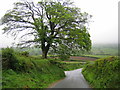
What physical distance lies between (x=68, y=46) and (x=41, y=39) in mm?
4843

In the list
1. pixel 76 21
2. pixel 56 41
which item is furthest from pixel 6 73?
pixel 76 21

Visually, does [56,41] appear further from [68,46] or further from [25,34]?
[25,34]

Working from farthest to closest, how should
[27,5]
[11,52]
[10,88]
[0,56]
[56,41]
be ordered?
[27,5] → [56,41] → [11,52] → [0,56] → [10,88]

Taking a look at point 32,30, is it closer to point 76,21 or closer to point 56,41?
point 56,41

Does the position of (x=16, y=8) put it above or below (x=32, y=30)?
above

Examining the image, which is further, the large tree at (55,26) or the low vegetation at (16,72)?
the large tree at (55,26)

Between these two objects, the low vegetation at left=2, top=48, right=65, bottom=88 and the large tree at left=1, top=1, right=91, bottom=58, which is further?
the large tree at left=1, top=1, right=91, bottom=58

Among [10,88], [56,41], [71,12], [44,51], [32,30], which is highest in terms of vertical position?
[71,12]

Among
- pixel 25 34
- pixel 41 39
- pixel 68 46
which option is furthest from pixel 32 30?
pixel 68 46

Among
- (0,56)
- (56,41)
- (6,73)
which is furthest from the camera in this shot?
(56,41)

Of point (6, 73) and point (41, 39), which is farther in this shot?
point (41, 39)

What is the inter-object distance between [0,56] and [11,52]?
1171 millimetres

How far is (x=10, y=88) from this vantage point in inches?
422

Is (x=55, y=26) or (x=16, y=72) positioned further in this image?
(x=55, y=26)
